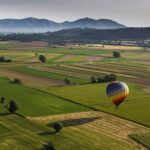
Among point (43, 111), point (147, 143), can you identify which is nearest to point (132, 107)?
point (43, 111)

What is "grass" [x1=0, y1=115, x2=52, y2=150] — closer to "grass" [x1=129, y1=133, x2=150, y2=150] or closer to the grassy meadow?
the grassy meadow

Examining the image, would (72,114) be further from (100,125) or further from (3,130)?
(3,130)

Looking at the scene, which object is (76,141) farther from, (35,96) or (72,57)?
(72,57)

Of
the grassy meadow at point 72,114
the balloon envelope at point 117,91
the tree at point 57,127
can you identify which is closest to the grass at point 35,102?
the grassy meadow at point 72,114

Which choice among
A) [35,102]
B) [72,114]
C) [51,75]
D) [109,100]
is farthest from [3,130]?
[51,75]

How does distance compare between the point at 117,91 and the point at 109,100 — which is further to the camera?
the point at 109,100

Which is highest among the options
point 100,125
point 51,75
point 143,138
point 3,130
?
point 51,75
